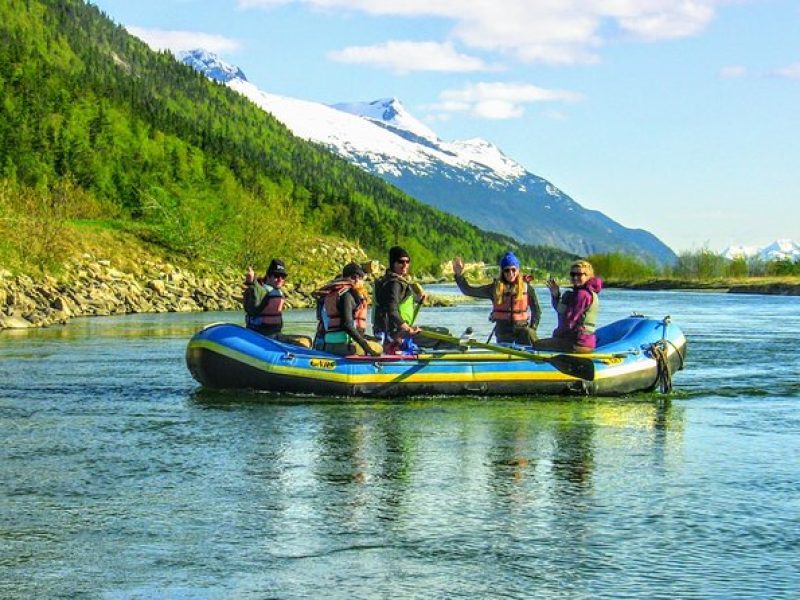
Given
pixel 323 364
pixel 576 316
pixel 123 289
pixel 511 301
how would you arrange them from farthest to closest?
pixel 123 289 < pixel 511 301 < pixel 576 316 < pixel 323 364

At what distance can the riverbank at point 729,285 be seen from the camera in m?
124

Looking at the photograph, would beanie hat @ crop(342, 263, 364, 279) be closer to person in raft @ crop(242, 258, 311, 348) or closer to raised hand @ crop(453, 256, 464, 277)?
person in raft @ crop(242, 258, 311, 348)

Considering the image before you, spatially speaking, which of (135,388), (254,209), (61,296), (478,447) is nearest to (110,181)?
(254,209)

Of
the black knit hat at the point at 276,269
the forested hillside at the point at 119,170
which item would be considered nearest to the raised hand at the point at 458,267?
the black knit hat at the point at 276,269

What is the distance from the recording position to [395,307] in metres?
20.0

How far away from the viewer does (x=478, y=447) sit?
598 inches

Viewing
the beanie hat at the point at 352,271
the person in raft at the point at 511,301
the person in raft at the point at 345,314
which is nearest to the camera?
the beanie hat at the point at 352,271

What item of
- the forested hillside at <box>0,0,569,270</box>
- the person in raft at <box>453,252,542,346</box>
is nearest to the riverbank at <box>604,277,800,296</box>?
the forested hillside at <box>0,0,569,270</box>

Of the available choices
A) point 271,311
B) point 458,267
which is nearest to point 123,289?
point 271,311

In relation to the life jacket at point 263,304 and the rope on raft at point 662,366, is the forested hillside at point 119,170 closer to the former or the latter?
the life jacket at point 263,304

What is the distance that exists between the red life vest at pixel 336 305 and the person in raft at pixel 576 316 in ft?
9.85

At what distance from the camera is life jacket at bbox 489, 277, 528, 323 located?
824 inches

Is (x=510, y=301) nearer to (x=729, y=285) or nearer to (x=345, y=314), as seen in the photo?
(x=345, y=314)

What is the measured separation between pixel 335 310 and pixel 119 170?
119990mm
